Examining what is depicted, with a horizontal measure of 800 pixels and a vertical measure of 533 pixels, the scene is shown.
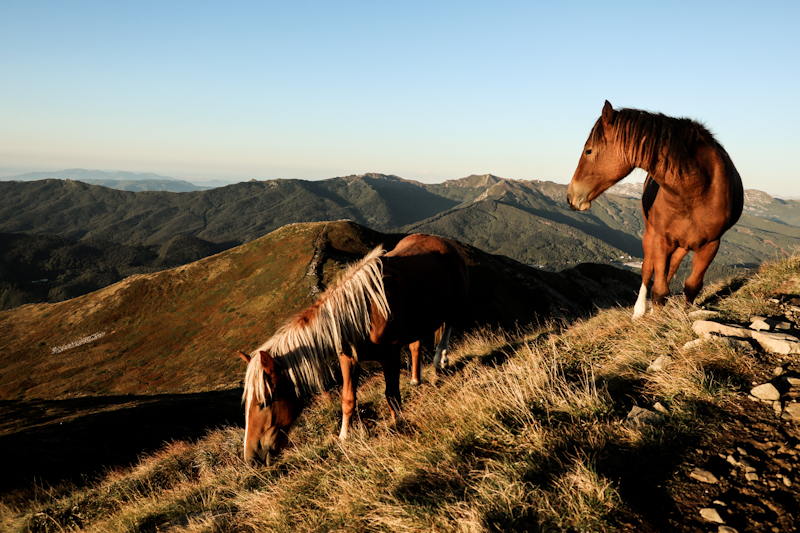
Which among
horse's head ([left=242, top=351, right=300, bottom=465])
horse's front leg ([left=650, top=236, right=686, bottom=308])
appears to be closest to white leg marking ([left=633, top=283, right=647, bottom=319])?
horse's front leg ([left=650, top=236, right=686, bottom=308])

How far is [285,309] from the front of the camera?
50.2 metres

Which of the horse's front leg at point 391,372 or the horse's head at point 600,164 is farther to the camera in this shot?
the horse's front leg at point 391,372

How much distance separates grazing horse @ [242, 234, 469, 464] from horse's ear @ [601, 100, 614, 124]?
12.2ft

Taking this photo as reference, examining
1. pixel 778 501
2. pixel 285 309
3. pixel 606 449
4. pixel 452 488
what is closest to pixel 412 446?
pixel 452 488

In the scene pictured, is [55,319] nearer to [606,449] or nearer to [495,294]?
[495,294]

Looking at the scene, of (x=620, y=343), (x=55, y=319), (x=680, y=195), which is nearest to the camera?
(x=620, y=343)

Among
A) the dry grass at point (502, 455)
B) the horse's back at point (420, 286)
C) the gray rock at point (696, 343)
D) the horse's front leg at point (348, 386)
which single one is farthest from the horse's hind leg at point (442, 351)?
the gray rock at point (696, 343)

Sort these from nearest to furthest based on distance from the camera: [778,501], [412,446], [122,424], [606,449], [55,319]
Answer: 1. [778,501]
2. [606,449]
3. [412,446]
4. [122,424]
5. [55,319]

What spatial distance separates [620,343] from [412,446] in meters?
3.07

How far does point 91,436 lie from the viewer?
19.3 m

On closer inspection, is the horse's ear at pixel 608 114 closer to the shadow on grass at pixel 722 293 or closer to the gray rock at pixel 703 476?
the shadow on grass at pixel 722 293

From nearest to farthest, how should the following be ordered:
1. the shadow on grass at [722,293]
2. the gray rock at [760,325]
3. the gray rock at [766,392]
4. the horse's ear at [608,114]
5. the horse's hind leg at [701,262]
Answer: the gray rock at [766,392]
the gray rock at [760,325]
the horse's ear at [608,114]
the horse's hind leg at [701,262]
the shadow on grass at [722,293]

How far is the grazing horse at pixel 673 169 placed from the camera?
5.07m

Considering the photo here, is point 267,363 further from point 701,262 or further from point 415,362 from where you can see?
point 701,262
